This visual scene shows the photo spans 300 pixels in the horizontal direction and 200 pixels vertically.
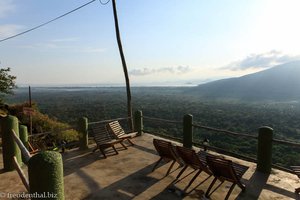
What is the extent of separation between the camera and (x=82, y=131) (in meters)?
9.17

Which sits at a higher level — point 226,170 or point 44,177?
point 44,177

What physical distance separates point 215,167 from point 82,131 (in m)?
5.12

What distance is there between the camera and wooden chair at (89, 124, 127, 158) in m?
8.43

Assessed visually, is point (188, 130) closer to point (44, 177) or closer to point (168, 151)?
point (168, 151)

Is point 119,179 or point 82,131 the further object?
point 82,131

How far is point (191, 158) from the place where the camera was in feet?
19.7

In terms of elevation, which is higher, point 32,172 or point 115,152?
point 32,172

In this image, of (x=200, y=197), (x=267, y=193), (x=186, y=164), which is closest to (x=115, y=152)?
(x=186, y=164)

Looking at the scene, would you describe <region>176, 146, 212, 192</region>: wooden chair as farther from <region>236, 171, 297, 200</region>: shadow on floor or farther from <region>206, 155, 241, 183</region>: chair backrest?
<region>236, 171, 297, 200</region>: shadow on floor

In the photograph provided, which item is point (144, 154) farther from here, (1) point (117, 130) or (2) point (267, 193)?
(2) point (267, 193)

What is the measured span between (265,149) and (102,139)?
4.78 metres

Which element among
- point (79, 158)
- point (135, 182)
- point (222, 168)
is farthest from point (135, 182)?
point (79, 158)

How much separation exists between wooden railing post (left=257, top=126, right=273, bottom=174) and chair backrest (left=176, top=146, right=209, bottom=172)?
5.57ft

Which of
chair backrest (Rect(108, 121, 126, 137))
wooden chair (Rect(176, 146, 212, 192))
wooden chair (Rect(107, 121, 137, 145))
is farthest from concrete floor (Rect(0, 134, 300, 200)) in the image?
chair backrest (Rect(108, 121, 126, 137))
